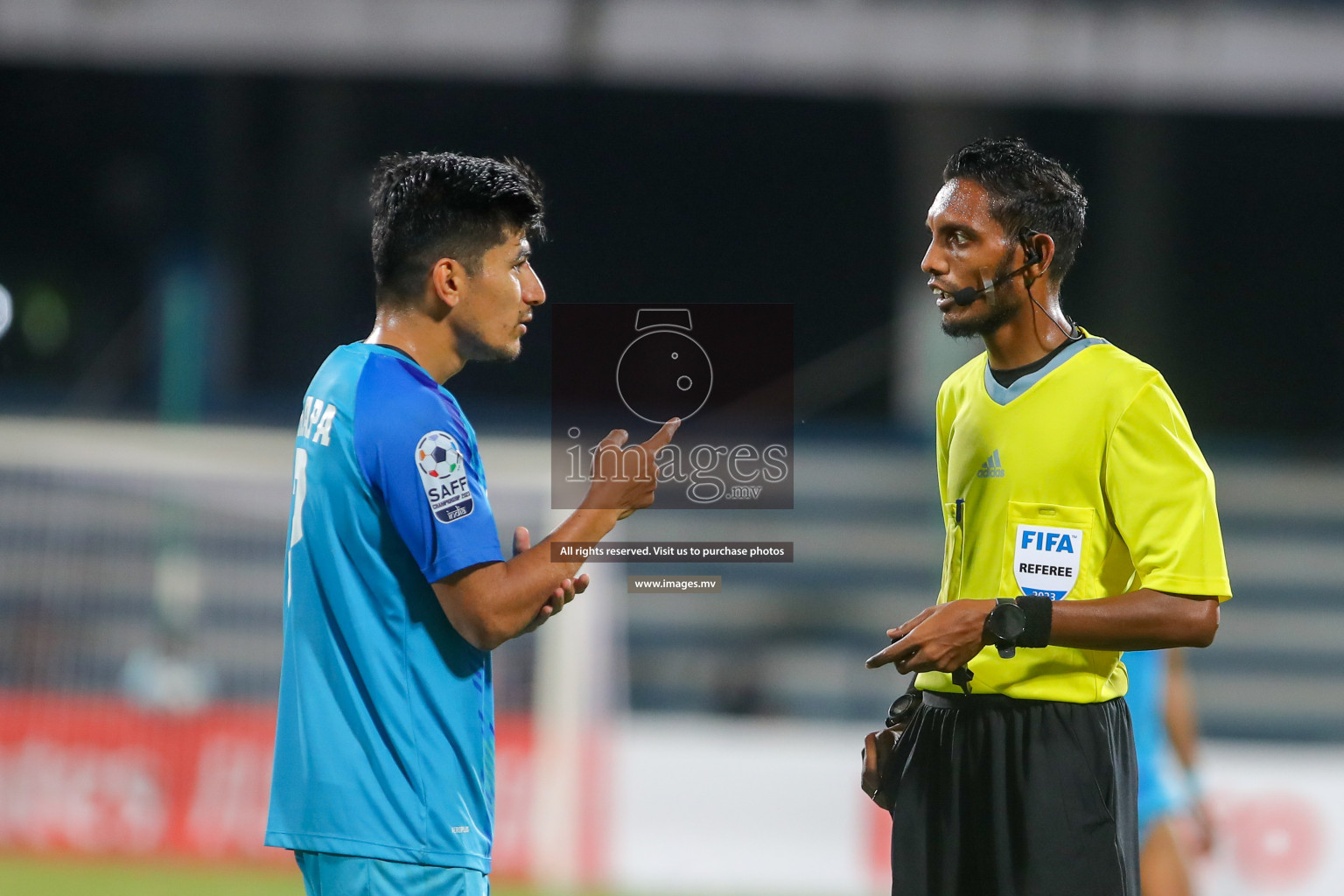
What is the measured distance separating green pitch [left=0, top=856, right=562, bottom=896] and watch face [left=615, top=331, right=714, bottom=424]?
5.22m

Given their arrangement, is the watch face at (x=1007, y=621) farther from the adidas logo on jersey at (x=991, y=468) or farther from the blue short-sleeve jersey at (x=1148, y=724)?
the blue short-sleeve jersey at (x=1148, y=724)

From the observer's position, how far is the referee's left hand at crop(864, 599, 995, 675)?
210 cm

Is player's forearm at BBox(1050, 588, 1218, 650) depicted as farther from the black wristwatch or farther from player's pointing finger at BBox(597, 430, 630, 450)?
player's pointing finger at BBox(597, 430, 630, 450)

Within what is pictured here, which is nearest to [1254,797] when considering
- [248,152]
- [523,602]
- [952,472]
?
[952,472]

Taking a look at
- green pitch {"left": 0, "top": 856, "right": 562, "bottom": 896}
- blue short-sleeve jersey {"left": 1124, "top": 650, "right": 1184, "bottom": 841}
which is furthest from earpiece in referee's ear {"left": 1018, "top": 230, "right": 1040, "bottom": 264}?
green pitch {"left": 0, "top": 856, "right": 562, "bottom": 896}

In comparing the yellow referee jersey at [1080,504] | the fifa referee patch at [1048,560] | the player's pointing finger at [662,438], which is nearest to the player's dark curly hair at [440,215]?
the player's pointing finger at [662,438]

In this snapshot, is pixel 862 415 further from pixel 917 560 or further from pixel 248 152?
pixel 248 152

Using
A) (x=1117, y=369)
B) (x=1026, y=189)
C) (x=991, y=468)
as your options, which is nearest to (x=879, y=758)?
(x=991, y=468)

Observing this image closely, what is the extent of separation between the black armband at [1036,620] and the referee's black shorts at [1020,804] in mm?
207

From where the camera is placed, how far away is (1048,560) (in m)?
2.24

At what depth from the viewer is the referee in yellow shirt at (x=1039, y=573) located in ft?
6.95

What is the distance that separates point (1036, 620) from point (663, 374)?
0.85 m

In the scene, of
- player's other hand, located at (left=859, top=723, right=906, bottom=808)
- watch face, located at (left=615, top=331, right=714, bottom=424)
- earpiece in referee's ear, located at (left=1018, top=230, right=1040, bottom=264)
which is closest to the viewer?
earpiece in referee's ear, located at (left=1018, top=230, right=1040, bottom=264)

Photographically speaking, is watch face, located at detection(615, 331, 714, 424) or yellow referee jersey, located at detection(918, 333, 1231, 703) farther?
watch face, located at detection(615, 331, 714, 424)
